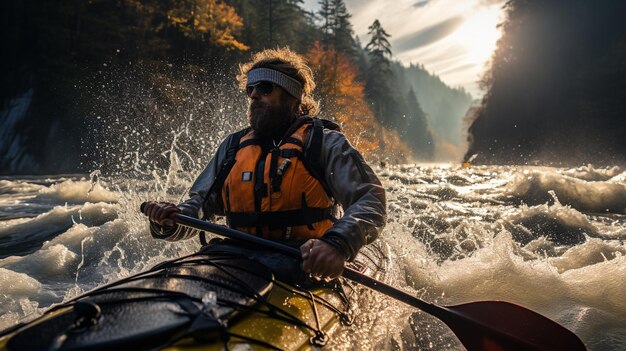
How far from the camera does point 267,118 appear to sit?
3115 millimetres

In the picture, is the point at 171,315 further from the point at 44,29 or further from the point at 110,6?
the point at 110,6

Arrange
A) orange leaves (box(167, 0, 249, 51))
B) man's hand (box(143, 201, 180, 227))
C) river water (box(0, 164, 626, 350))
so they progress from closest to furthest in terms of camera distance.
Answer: man's hand (box(143, 201, 180, 227)) → river water (box(0, 164, 626, 350)) → orange leaves (box(167, 0, 249, 51))

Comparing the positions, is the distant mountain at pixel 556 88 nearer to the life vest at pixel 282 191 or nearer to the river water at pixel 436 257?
the river water at pixel 436 257

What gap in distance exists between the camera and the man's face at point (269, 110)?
3.12m

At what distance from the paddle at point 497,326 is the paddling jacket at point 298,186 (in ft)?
1.21

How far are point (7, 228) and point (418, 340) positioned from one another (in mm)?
7978

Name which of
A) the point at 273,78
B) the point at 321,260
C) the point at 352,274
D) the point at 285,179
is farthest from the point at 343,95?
the point at 321,260

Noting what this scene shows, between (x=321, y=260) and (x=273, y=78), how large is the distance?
5.29 ft

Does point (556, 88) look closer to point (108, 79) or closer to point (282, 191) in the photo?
point (108, 79)

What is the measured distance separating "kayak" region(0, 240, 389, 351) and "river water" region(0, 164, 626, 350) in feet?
0.78

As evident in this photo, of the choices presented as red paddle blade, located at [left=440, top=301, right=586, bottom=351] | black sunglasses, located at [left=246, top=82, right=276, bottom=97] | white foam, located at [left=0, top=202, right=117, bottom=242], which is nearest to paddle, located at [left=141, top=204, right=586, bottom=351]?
red paddle blade, located at [left=440, top=301, right=586, bottom=351]

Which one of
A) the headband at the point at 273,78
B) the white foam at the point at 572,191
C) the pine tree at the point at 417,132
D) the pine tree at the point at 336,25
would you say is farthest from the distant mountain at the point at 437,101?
the headband at the point at 273,78

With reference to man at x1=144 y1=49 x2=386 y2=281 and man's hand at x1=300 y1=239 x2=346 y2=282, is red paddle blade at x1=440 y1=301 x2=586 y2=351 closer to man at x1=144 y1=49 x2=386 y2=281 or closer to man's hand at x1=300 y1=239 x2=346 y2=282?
man at x1=144 y1=49 x2=386 y2=281

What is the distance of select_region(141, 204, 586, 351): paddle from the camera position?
2.46 meters
